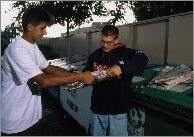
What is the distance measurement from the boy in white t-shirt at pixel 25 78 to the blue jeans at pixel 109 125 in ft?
1.40

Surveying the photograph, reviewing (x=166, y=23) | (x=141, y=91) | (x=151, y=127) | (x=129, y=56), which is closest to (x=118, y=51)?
(x=129, y=56)

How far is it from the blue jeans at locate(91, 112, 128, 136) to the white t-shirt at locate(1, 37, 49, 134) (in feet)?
2.04

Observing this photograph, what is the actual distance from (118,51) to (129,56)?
130mm

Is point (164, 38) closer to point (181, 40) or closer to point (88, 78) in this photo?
point (181, 40)

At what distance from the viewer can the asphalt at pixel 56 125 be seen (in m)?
3.81

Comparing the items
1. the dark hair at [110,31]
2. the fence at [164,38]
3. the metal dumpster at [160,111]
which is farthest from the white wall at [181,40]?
the dark hair at [110,31]

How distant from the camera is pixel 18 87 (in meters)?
1.66

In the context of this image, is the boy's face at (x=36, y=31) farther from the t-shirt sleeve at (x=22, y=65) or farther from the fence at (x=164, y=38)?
the fence at (x=164, y=38)

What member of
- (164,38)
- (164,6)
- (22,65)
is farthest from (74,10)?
(22,65)

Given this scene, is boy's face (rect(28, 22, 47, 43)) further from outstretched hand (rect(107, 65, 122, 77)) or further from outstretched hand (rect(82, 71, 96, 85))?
outstretched hand (rect(107, 65, 122, 77))

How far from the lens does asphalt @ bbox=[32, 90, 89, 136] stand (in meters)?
3.81

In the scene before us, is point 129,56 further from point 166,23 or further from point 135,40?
point 135,40

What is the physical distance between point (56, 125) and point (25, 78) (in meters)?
2.93

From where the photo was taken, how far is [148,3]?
1097 cm
